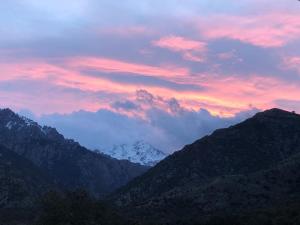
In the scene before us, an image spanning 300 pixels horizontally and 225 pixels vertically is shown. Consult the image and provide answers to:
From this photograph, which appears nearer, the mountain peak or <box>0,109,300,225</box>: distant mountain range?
<box>0,109,300,225</box>: distant mountain range

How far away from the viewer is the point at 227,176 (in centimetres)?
11269

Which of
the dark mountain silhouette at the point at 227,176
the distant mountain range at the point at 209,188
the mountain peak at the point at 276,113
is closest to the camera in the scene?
the distant mountain range at the point at 209,188

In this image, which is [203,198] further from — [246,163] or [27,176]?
[27,176]

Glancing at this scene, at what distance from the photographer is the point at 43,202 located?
56.8 m

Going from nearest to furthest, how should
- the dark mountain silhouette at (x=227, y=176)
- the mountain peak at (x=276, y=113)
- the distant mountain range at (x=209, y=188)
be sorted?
the distant mountain range at (x=209, y=188)
the dark mountain silhouette at (x=227, y=176)
the mountain peak at (x=276, y=113)

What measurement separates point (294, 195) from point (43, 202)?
53685 millimetres

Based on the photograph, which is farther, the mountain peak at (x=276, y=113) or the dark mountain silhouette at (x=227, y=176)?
the mountain peak at (x=276, y=113)

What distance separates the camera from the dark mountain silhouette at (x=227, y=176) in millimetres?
99750

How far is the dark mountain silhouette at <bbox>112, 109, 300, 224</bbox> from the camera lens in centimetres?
9975

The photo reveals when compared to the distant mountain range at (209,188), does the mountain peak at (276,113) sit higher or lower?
higher

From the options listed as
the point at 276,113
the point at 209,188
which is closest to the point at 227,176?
the point at 209,188

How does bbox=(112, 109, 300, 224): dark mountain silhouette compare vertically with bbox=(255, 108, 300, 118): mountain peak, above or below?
below

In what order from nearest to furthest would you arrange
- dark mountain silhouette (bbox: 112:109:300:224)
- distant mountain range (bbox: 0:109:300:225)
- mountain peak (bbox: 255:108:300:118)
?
distant mountain range (bbox: 0:109:300:225), dark mountain silhouette (bbox: 112:109:300:224), mountain peak (bbox: 255:108:300:118)

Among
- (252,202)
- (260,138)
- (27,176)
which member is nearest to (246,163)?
(260,138)
